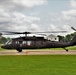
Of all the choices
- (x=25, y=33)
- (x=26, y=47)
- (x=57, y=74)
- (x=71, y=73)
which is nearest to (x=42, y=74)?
(x=57, y=74)

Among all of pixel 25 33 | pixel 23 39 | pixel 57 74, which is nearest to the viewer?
pixel 57 74

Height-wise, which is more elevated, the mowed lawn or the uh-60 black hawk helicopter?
the mowed lawn

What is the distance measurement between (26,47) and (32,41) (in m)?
1.50

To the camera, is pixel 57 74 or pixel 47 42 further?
pixel 47 42

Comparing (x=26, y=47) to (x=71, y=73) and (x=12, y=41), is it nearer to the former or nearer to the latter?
(x=12, y=41)

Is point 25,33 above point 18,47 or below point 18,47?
above

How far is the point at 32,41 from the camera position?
4022cm

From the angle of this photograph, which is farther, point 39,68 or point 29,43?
point 29,43

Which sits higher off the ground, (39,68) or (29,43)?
(39,68)

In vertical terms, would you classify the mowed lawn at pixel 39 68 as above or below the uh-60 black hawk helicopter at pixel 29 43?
above

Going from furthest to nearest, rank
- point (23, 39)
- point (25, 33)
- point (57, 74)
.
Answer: point (23, 39), point (25, 33), point (57, 74)

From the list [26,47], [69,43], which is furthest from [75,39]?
[26,47]

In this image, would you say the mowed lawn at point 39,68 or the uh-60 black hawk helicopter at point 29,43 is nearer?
the mowed lawn at point 39,68

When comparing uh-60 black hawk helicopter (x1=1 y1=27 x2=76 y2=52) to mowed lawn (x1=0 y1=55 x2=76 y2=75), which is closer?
mowed lawn (x1=0 y1=55 x2=76 y2=75)
